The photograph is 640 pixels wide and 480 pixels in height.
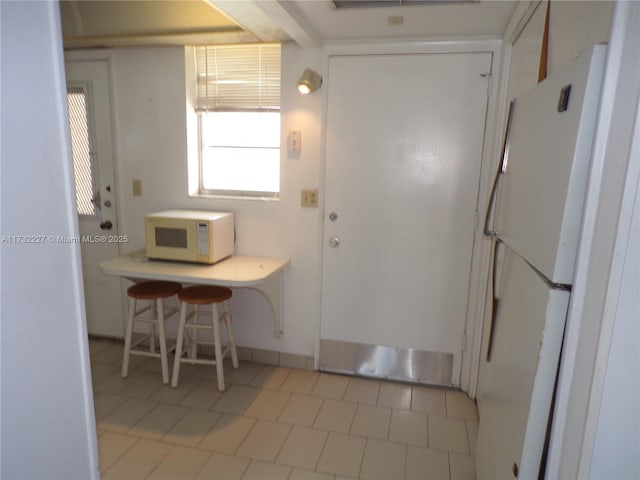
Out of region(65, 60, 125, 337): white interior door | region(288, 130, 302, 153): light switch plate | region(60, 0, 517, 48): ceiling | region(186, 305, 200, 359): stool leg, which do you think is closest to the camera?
region(60, 0, 517, 48): ceiling

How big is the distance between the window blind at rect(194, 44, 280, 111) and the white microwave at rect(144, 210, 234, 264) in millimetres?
821

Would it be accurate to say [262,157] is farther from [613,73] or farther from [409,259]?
[613,73]

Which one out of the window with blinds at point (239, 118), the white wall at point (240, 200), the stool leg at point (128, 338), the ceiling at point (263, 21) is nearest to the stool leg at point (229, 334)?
the white wall at point (240, 200)

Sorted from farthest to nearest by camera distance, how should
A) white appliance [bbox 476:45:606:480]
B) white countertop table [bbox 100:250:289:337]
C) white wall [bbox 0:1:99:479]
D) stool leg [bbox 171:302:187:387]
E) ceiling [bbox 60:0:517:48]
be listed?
stool leg [bbox 171:302:187:387], white countertop table [bbox 100:250:289:337], ceiling [bbox 60:0:517:48], white appliance [bbox 476:45:606:480], white wall [bbox 0:1:99:479]

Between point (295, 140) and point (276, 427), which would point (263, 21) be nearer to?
point (295, 140)

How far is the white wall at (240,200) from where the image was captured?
2783 mm

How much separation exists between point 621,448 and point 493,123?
6.39 ft

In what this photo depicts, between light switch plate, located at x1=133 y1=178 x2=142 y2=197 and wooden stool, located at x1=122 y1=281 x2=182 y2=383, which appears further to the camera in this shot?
light switch plate, located at x1=133 y1=178 x2=142 y2=197

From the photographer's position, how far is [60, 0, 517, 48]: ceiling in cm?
203

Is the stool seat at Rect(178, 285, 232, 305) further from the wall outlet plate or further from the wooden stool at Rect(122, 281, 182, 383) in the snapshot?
the wall outlet plate

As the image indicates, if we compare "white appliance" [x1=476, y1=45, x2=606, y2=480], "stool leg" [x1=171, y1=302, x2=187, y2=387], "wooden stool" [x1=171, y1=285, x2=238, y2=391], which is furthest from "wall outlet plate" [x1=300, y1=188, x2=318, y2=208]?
"white appliance" [x1=476, y1=45, x2=606, y2=480]

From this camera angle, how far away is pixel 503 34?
2.35 metres

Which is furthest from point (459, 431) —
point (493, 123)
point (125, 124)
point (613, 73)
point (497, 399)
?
point (125, 124)

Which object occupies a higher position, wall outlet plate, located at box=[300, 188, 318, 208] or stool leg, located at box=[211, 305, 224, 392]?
wall outlet plate, located at box=[300, 188, 318, 208]
